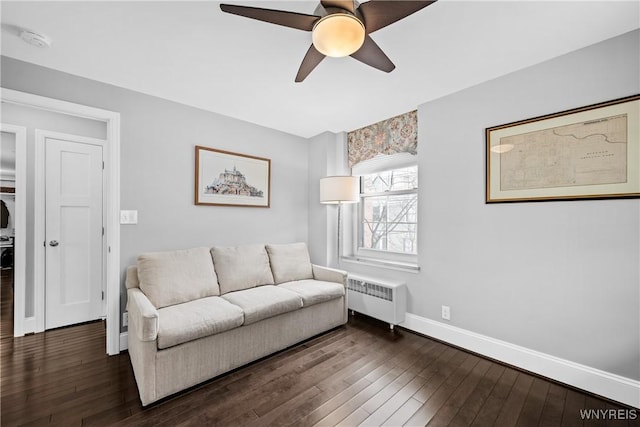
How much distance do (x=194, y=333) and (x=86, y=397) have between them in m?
0.79

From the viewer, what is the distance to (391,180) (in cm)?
338

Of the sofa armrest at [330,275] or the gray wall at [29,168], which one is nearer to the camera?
the gray wall at [29,168]

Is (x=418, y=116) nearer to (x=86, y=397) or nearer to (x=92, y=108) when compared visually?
(x=92, y=108)

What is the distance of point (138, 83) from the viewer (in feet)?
7.82

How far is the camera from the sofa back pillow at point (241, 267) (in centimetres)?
266

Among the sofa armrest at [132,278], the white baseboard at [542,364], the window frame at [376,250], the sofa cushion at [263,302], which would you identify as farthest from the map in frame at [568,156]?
the sofa armrest at [132,278]

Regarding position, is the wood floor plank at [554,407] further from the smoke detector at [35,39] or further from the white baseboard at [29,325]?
the white baseboard at [29,325]

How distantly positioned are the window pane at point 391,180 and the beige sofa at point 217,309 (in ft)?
4.17

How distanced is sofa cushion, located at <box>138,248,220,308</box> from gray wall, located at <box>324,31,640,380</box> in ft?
6.94

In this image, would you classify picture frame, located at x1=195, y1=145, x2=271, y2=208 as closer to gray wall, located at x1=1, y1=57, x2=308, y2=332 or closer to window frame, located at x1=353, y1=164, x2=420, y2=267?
gray wall, located at x1=1, y1=57, x2=308, y2=332

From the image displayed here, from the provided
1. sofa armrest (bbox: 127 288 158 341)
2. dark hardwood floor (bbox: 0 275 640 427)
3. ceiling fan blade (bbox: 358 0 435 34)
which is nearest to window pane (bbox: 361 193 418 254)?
dark hardwood floor (bbox: 0 275 640 427)

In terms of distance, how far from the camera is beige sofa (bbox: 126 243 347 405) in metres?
1.77

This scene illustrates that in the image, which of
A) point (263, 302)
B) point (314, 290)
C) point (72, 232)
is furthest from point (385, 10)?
point (72, 232)

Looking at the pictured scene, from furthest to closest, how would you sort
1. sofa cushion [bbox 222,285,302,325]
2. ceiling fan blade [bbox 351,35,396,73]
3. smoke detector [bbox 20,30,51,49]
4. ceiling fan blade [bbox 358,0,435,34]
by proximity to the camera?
sofa cushion [bbox 222,285,302,325], smoke detector [bbox 20,30,51,49], ceiling fan blade [bbox 351,35,396,73], ceiling fan blade [bbox 358,0,435,34]
